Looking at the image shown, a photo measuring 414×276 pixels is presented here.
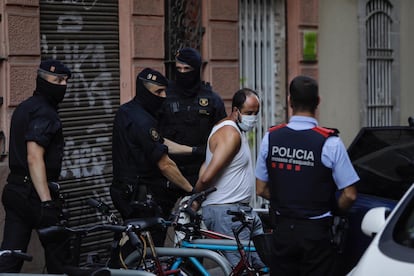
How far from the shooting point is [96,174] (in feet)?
31.9

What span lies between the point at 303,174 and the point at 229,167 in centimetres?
154

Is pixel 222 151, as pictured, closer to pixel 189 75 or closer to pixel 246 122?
pixel 246 122

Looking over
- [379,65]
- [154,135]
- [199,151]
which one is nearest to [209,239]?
[154,135]

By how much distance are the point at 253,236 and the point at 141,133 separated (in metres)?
1.35

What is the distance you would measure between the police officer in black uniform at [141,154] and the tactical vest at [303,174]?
1499mm

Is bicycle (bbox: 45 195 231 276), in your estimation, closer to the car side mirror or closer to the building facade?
the car side mirror

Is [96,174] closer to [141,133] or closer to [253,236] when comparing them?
[141,133]

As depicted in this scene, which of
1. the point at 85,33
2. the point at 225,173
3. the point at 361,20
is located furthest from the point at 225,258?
the point at 361,20

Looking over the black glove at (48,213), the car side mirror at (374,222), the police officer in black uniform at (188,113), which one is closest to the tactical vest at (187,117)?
the police officer in black uniform at (188,113)

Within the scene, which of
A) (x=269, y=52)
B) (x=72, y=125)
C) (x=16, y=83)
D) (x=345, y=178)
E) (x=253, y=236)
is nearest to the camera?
(x=345, y=178)

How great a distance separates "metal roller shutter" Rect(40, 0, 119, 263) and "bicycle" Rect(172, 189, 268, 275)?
9.66 feet

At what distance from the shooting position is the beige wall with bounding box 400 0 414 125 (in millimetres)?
14438

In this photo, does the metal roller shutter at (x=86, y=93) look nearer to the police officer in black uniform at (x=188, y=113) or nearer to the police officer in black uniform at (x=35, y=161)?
the police officer in black uniform at (x=188, y=113)

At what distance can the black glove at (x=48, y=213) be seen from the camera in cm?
657
